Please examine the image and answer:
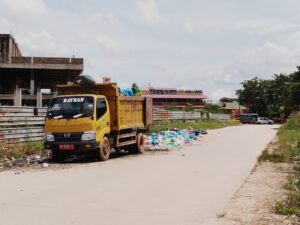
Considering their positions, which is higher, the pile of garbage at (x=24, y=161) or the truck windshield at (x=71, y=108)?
the truck windshield at (x=71, y=108)

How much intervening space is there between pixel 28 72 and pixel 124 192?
3972 centimetres

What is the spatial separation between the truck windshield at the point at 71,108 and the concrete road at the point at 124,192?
167cm

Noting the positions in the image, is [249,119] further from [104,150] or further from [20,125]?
[104,150]

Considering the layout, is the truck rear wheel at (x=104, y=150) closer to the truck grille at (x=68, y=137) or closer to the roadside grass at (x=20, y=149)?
the truck grille at (x=68, y=137)

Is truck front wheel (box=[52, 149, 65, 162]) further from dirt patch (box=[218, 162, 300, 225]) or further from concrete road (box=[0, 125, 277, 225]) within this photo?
dirt patch (box=[218, 162, 300, 225])

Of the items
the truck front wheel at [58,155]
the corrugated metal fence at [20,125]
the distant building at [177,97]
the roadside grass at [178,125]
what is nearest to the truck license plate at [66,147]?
the truck front wheel at [58,155]

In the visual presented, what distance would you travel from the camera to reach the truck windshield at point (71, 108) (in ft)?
52.1

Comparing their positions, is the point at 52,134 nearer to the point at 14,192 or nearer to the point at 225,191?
the point at 14,192

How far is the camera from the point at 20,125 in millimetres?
19453

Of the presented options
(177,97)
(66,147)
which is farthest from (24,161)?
(177,97)

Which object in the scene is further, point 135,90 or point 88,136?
point 135,90

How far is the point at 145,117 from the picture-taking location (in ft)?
66.1

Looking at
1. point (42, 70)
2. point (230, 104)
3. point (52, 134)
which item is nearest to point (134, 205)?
point (52, 134)

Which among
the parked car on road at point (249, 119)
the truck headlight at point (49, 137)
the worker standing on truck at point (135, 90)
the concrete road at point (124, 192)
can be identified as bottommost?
the concrete road at point (124, 192)
